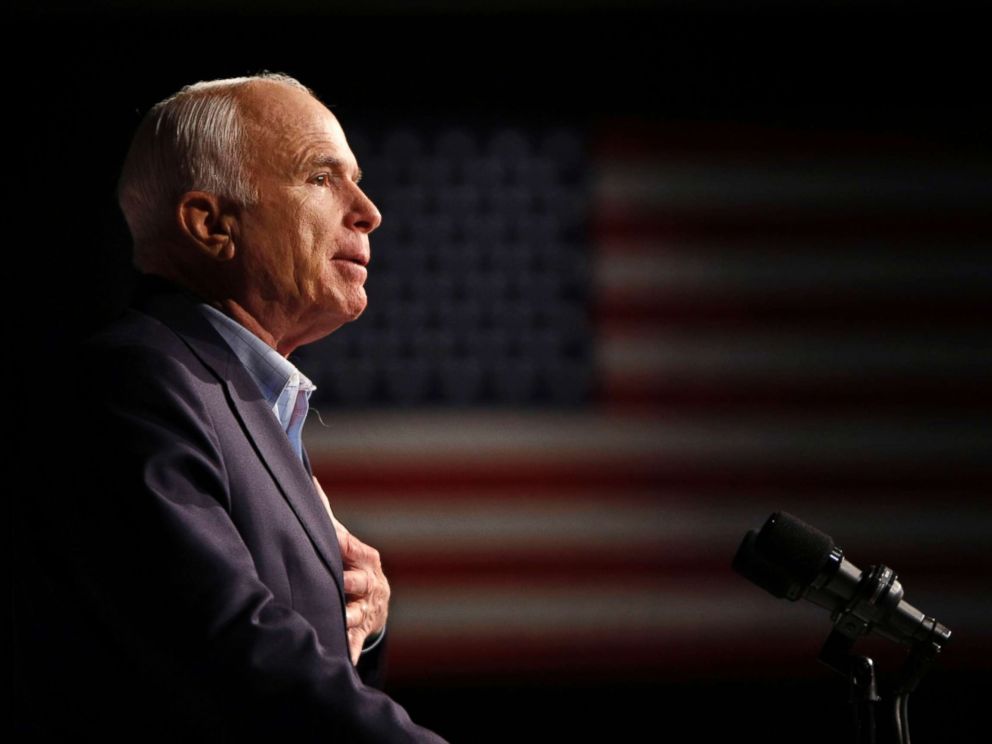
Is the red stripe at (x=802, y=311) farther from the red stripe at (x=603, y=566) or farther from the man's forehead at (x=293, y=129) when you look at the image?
the man's forehead at (x=293, y=129)

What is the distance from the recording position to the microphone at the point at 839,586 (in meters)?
1.21

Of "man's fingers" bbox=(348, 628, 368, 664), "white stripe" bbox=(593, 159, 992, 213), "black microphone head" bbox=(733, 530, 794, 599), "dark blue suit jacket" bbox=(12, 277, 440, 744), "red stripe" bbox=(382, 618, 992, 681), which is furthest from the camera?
"white stripe" bbox=(593, 159, 992, 213)

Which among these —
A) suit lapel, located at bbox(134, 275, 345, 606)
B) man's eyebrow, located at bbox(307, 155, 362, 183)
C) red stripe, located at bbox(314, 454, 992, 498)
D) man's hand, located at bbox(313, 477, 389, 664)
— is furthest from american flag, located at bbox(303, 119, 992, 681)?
suit lapel, located at bbox(134, 275, 345, 606)

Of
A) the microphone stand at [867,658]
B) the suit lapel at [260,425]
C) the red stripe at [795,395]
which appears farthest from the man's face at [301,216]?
the red stripe at [795,395]

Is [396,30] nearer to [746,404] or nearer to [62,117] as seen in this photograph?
[62,117]

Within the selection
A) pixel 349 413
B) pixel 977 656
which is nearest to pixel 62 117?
pixel 349 413

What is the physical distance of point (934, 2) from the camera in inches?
119

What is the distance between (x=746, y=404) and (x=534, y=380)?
542mm

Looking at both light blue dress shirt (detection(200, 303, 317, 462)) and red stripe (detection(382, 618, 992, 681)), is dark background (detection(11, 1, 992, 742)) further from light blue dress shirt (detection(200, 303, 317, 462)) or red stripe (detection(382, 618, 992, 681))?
light blue dress shirt (detection(200, 303, 317, 462))

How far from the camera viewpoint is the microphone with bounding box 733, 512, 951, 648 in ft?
3.97

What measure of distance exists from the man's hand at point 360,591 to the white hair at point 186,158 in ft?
1.17

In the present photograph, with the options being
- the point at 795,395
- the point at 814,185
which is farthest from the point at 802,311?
the point at 814,185

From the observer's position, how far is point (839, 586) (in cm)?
122

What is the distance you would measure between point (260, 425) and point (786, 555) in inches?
22.6
